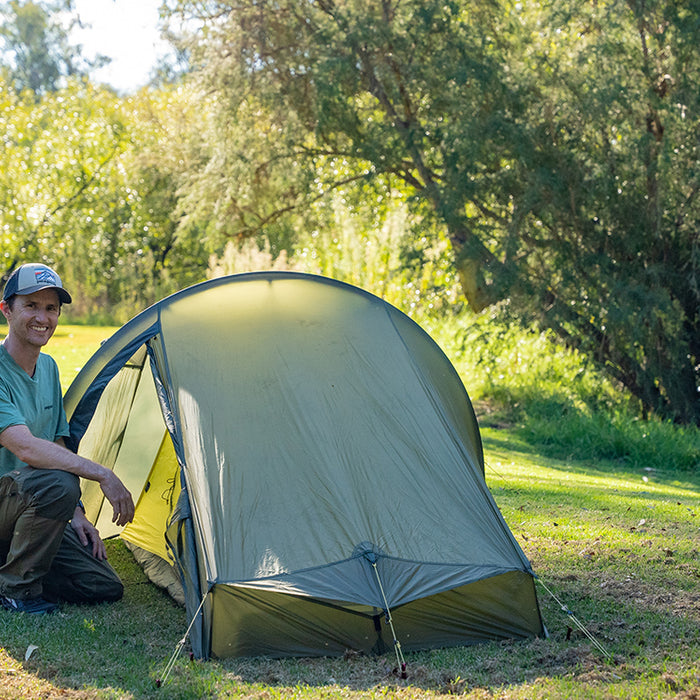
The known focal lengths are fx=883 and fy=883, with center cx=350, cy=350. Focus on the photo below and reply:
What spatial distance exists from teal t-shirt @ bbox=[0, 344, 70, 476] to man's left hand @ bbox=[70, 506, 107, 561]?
1.24 feet

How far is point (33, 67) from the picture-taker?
1864 inches

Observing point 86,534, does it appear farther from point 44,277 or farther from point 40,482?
Answer: point 44,277

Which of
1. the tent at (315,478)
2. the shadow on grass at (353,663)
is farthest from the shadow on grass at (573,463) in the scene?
the shadow on grass at (353,663)

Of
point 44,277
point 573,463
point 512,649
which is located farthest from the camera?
point 573,463

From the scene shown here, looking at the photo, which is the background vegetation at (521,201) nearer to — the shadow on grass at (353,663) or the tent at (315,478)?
the shadow on grass at (353,663)

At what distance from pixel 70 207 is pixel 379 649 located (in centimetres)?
1761

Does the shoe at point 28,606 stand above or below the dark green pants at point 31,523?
below

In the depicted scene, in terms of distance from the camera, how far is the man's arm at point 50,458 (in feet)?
11.9

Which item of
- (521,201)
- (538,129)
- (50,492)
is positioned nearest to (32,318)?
(50,492)

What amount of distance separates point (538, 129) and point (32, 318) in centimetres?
658

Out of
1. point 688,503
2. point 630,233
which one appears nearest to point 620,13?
point 630,233

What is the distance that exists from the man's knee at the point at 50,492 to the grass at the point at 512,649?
46 cm

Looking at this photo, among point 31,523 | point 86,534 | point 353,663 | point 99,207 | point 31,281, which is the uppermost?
point 99,207

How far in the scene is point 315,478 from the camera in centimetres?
363
